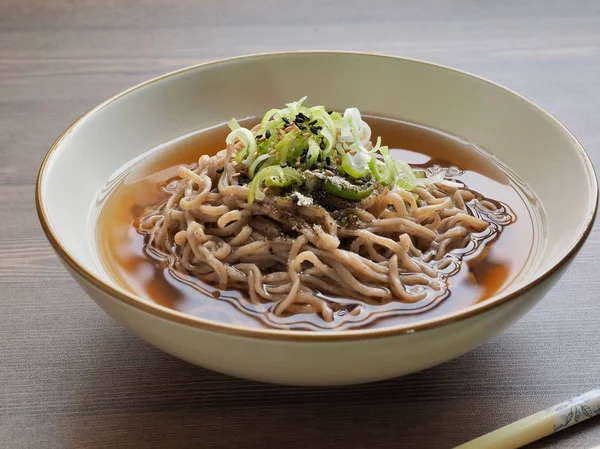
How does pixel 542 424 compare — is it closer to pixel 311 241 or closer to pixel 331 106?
pixel 311 241

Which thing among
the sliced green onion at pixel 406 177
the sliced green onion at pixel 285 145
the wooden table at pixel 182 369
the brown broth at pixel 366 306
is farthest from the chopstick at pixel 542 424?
the sliced green onion at pixel 285 145

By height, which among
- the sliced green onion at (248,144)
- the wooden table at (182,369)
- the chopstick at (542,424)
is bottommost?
the wooden table at (182,369)

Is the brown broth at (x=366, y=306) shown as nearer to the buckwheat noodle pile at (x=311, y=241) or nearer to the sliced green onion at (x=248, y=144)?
the buckwheat noodle pile at (x=311, y=241)

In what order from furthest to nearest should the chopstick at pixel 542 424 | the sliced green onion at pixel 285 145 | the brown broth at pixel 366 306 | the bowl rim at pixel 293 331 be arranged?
the sliced green onion at pixel 285 145 → the brown broth at pixel 366 306 → the chopstick at pixel 542 424 → the bowl rim at pixel 293 331

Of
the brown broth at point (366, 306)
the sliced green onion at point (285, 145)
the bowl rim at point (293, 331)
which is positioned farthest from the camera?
the sliced green onion at point (285, 145)

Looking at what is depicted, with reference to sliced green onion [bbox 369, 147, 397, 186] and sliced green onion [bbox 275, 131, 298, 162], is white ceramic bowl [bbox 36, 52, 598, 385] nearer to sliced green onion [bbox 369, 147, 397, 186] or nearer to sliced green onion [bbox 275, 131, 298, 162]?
sliced green onion [bbox 369, 147, 397, 186]

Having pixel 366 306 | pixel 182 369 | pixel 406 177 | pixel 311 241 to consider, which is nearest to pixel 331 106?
pixel 406 177

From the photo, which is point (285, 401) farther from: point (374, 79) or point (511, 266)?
point (374, 79)
